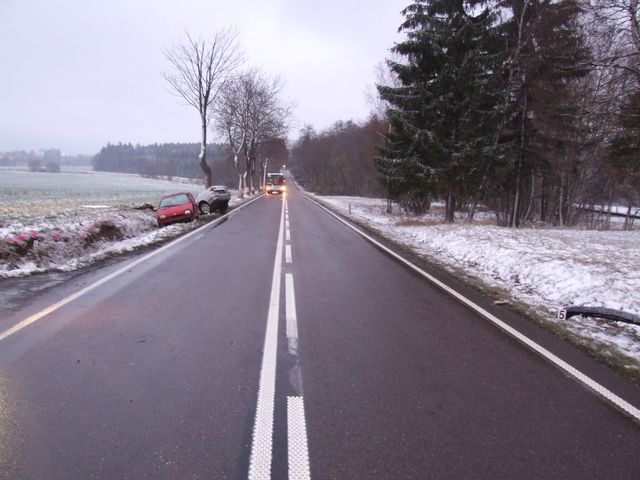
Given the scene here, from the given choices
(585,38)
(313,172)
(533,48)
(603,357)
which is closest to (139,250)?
(603,357)

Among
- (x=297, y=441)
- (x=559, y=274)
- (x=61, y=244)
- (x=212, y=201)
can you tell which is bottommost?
(x=297, y=441)

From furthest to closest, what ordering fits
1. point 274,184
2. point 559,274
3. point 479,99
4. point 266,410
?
point 274,184, point 479,99, point 559,274, point 266,410

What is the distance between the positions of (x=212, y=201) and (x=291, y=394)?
65.8 feet

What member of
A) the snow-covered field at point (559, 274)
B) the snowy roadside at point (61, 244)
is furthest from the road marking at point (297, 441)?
the snowy roadside at point (61, 244)

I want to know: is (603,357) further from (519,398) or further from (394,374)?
(394,374)

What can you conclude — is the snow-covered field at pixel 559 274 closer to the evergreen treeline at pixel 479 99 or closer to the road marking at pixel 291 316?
the road marking at pixel 291 316

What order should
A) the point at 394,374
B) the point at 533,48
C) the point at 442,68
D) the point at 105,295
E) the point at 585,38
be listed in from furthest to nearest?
the point at 533,48, the point at 442,68, the point at 585,38, the point at 105,295, the point at 394,374

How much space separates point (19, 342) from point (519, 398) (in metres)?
5.33

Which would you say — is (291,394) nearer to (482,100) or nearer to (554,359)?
(554,359)

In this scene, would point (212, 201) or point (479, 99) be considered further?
point (212, 201)

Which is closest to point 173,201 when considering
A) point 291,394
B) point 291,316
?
point 291,316

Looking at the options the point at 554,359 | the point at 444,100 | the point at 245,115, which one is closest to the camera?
the point at 554,359

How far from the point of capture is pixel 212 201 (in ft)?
72.2

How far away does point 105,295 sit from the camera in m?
6.06
